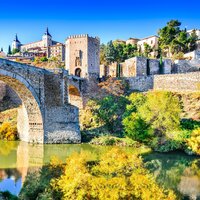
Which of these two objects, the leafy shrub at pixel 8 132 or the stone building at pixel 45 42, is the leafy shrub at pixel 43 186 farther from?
the stone building at pixel 45 42

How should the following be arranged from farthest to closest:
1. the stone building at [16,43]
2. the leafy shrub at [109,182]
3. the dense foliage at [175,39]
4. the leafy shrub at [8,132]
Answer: the stone building at [16,43] → the dense foliage at [175,39] → the leafy shrub at [8,132] → the leafy shrub at [109,182]

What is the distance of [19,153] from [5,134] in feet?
18.2

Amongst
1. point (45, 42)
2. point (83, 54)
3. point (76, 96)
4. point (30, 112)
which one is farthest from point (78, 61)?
point (45, 42)

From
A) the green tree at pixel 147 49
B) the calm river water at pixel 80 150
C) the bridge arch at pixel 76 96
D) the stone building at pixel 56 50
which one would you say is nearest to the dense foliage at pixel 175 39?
the green tree at pixel 147 49

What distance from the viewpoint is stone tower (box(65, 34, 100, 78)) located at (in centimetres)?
3619

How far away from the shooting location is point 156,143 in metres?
23.3

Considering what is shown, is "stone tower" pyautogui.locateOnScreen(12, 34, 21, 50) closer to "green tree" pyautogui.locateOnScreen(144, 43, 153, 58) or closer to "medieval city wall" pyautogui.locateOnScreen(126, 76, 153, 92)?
"green tree" pyautogui.locateOnScreen(144, 43, 153, 58)

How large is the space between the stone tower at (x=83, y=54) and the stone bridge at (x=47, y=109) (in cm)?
991

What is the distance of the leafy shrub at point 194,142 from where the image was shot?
2155 cm

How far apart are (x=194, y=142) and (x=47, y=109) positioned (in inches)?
450

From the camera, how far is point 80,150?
23141 mm

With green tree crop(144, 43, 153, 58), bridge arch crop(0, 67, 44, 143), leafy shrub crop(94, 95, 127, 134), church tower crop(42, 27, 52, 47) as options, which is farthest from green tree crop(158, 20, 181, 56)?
church tower crop(42, 27, 52, 47)

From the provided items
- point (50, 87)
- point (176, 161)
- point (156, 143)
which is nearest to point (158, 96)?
point (156, 143)

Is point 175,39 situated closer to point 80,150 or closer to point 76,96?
point 76,96
